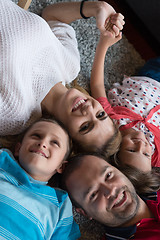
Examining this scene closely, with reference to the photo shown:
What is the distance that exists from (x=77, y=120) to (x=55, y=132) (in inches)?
4.1

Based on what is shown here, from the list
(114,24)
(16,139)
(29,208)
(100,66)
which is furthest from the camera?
(100,66)

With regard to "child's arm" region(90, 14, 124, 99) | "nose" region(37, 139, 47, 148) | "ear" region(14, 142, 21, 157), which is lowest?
"child's arm" region(90, 14, 124, 99)

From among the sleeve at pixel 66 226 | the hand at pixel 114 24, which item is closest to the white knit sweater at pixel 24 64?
the hand at pixel 114 24

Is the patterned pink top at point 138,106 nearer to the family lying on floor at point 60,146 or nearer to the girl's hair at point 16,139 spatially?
the family lying on floor at point 60,146

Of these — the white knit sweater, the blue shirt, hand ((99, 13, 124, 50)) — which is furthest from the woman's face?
hand ((99, 13, 124, 50))

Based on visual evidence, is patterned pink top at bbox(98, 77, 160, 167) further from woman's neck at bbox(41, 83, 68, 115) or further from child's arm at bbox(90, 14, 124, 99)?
woman's neck at bbox(41, 83, 68, 115)

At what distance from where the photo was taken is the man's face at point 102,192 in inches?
34.8

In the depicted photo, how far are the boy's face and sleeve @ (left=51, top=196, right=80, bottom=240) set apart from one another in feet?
0.40

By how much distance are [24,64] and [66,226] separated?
0.59 m

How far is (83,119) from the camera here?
97 cm

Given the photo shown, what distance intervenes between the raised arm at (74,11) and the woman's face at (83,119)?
1.22ft

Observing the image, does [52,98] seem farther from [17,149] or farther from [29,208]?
[29,208]

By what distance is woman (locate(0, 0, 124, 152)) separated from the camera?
89cm

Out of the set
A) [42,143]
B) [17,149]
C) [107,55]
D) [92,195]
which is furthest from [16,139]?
[107,55]
